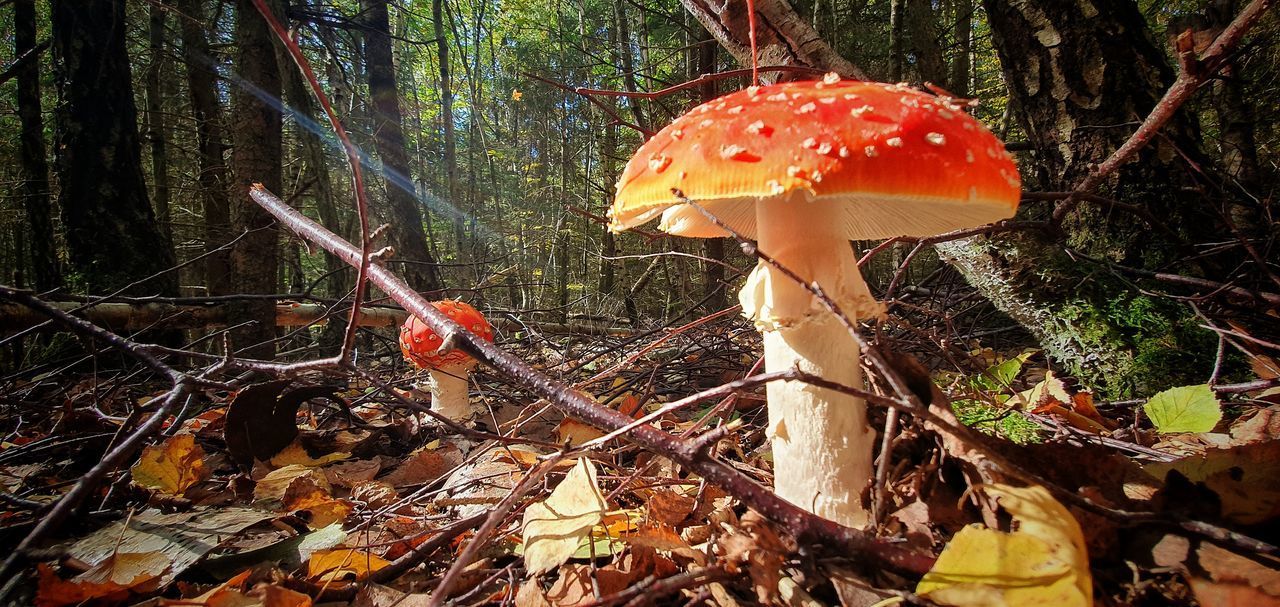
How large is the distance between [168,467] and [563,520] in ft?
4.99

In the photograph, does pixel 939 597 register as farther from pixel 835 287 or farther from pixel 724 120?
pixel 724 120

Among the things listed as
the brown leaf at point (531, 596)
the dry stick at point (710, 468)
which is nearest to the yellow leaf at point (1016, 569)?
the dry stick at point (710, 468)

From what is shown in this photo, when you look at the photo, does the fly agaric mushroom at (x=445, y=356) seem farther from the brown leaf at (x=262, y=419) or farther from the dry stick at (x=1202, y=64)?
the dry stick at (x=1202, y=64)

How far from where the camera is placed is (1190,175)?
7.00 feet

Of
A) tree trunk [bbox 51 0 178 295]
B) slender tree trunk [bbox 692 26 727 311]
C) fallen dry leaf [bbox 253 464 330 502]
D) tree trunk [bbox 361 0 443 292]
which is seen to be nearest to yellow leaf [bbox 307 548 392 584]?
fallen dry leaf [bbox 253 464 330 502]

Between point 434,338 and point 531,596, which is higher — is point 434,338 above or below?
above

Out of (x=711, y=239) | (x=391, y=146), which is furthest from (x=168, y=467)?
(x=391, y=146)

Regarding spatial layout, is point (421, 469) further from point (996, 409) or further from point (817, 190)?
point (996, 409)

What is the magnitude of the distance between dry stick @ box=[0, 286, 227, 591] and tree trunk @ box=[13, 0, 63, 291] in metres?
5.03

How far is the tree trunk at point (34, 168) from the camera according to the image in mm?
5090

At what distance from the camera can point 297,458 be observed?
88.9 inches

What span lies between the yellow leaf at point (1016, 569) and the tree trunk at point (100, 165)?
567 cm

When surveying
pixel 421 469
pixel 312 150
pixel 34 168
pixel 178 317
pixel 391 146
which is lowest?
pixel 421 469

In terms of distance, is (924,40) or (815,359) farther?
(924,40)
